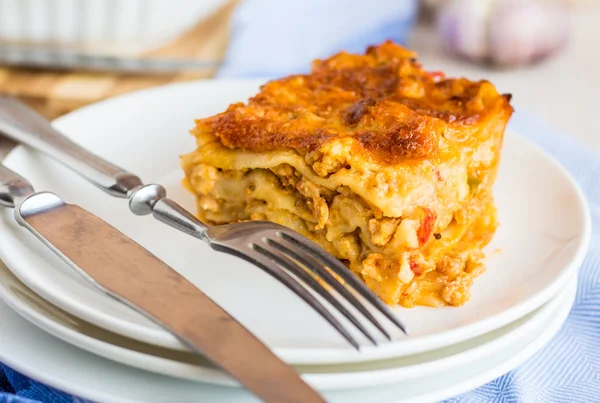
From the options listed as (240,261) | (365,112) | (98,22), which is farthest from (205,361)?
(98,22)

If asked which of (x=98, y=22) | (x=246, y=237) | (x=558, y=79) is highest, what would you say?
(x=98, y=22)

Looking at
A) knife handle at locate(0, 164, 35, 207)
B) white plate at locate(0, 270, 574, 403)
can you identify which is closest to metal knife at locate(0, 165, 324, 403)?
knife handle at locate(0, 164, 35, 207)

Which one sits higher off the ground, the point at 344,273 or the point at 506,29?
the point at 506,29

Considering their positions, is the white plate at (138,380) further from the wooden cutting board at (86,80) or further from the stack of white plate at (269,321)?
the wooden cutting board at (86,80)

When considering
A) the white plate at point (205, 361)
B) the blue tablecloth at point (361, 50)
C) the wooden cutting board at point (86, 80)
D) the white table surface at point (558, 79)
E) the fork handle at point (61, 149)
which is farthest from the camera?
the white table surface at point (558, 79)

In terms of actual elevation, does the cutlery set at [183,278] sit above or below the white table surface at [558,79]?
below

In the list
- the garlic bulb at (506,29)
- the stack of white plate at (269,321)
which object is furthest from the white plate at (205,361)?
the garlic bulb at (506,29)

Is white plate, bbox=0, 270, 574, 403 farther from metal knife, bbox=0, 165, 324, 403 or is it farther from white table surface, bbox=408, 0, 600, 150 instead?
white table surface, bbox=408, 0, 600, 150

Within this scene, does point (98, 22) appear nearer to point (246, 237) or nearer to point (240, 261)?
point (240, 261)
